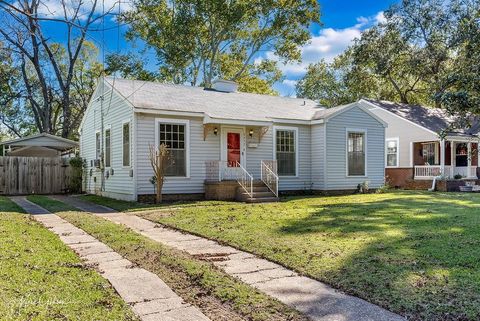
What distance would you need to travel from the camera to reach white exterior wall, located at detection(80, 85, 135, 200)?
13242 millimetres

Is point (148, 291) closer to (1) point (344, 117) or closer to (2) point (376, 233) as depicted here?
(2) point (376, 233)

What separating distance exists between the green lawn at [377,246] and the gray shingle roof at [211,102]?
4329 millimetres

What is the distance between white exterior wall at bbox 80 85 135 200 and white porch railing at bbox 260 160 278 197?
456cm

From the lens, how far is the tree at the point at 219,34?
26062mm

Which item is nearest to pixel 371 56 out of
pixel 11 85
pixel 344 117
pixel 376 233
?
pixel 344 117

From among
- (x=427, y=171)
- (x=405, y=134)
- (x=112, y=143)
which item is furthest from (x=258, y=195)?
(x=405, y=134)

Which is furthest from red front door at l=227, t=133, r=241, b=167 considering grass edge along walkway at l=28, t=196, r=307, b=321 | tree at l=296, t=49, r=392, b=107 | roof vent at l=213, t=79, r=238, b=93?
tree at l=296, t=49, r=392, b=107

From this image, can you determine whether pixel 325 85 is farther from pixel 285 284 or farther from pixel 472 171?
pixel 285 284

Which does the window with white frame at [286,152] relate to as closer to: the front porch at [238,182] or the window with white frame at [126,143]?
the front porch at [238,182]

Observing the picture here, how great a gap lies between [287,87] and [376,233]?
31668mm

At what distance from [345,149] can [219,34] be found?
1546 cm

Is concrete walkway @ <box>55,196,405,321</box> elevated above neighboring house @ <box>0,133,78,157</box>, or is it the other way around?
neighboring house @ <box>0,133,78,157</box>

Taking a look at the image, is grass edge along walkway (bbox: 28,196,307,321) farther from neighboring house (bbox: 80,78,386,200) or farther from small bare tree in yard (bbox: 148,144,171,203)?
neighboring house (bbox: 80,78,386,200)

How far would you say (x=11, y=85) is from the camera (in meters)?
29.8
